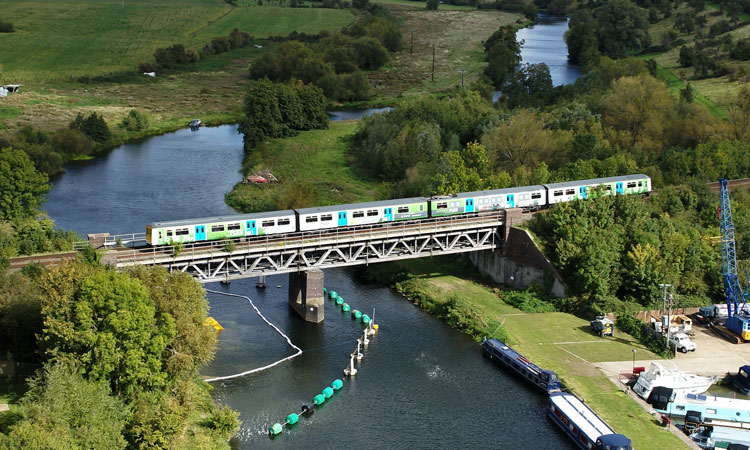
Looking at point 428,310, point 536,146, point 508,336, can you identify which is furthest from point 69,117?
point 508,336

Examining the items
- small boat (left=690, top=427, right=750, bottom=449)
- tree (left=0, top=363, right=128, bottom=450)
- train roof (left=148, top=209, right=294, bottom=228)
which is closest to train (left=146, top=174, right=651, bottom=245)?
train roof (left=148, top=209, right=294, bottom=228)

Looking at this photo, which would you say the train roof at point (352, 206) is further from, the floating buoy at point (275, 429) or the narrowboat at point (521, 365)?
the floating buoy at point (275, 429)

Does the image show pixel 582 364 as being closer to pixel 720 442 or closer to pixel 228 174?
pixel 720 442

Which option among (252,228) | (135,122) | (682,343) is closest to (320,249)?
(252,228)

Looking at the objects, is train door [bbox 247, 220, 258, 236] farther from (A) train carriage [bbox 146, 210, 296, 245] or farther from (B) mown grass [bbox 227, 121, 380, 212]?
(B) mown grass [bbox 227, 121, 380, 212]

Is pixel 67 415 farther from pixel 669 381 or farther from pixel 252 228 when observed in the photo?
pixel 669 381

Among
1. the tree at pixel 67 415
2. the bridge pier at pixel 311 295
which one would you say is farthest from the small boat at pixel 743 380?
the tree at pixel 67 415

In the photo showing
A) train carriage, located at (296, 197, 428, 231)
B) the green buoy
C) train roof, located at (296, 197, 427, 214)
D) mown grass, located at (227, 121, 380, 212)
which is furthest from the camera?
mown grass, located at (227, 121, 380, 212)
